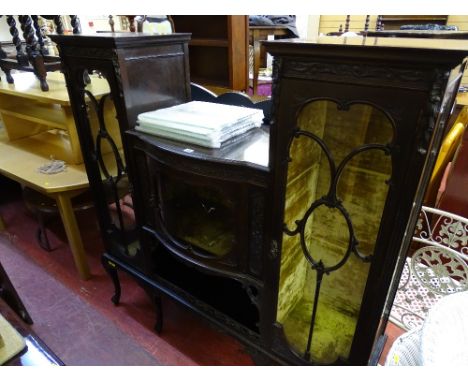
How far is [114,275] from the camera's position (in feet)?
5.19

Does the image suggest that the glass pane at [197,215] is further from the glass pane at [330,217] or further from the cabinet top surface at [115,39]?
the cabinet top surface at [115,39]

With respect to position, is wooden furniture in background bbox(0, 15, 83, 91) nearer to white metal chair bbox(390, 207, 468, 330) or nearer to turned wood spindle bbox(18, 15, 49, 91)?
turned wood spindle bbox(18, 15, 49, 91)

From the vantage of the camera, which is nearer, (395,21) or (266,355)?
(266,355)

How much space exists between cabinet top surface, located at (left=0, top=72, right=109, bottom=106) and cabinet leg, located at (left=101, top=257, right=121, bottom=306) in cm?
74

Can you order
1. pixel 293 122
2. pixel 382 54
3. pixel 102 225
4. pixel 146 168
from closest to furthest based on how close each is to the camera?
pixel 382 54, pixel 293 122, pixel 146 168, pixel 102 225

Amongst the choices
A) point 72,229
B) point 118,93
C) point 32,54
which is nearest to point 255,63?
point 118,93

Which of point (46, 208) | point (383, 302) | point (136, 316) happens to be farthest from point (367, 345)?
point (46, 208)

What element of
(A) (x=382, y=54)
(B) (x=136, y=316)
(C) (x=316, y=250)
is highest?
(A) (x=382, y=54)

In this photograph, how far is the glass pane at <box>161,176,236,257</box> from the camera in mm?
1053

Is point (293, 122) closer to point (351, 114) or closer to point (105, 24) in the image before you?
point (351, 114)

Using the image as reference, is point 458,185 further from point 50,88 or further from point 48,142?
point 48,142

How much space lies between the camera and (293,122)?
0.67 meters

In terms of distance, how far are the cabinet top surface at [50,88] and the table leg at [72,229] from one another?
17.8 inches

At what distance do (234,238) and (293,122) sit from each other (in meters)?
0.41
